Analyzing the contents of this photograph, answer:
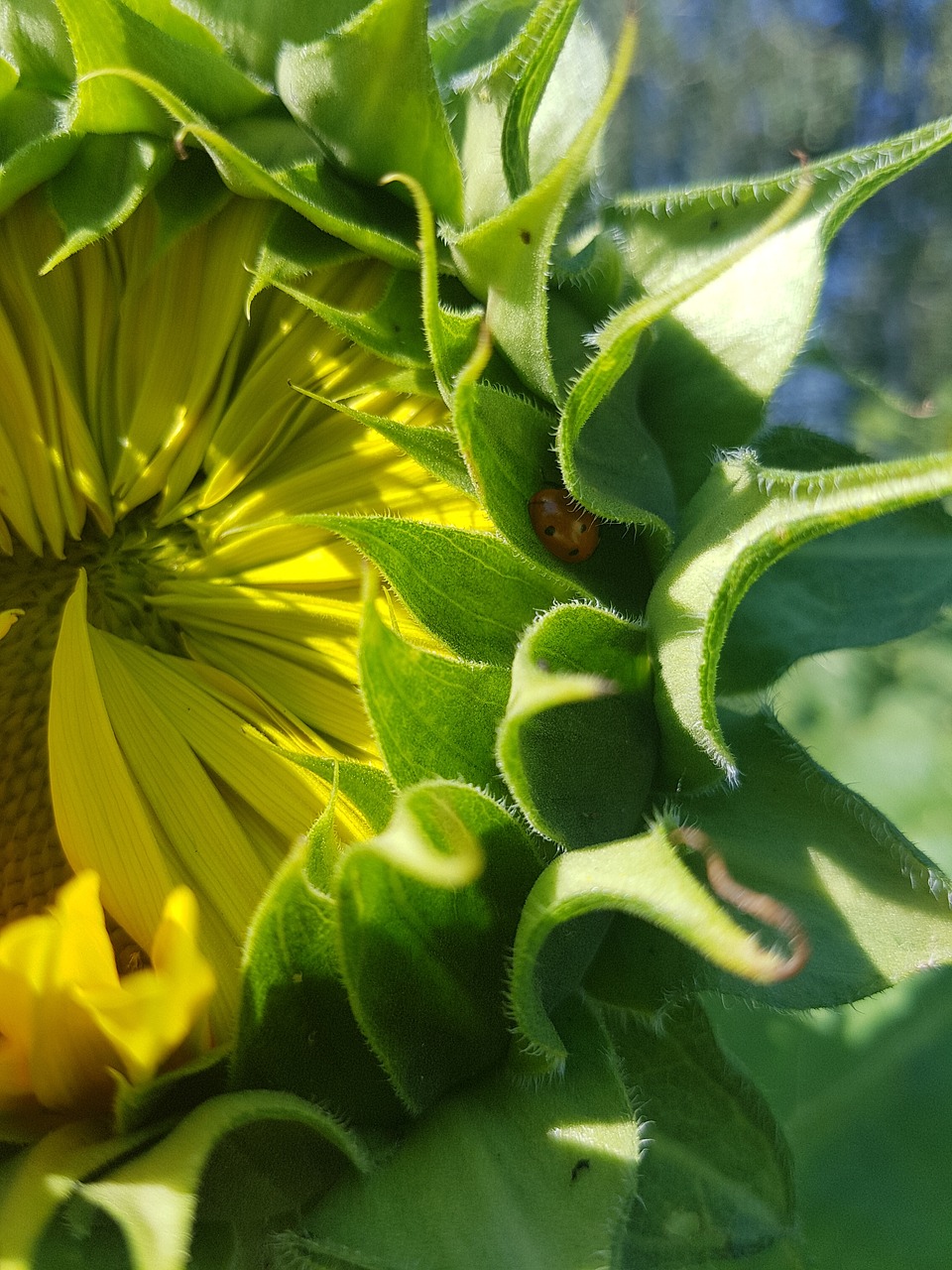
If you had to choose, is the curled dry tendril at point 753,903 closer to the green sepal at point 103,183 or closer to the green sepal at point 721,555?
the green sepal at point 721,555

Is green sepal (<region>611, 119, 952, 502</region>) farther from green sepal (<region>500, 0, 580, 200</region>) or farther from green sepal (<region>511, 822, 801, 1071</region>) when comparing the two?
green sepal (<region>511, 822, 801, 1071</region>)

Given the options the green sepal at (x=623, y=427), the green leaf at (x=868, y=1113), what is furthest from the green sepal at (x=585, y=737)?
the green leaf at (x=868, y=1113)

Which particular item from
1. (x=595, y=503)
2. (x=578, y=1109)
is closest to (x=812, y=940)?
(x=578, y=1109)

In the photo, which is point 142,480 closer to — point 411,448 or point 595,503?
point 411,448

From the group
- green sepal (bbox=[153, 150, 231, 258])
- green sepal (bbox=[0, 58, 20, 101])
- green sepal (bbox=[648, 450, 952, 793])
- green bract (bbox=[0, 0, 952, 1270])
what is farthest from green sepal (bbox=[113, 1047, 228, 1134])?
green sepal (bbox=[0, 58, 20, 101])

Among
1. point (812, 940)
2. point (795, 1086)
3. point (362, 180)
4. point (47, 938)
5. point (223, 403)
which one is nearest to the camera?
A: point (47, 938)

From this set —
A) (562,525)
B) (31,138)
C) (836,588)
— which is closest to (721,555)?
(562,525)

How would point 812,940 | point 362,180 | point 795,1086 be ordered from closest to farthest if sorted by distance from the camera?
1. point 812,940
2. point 362,180
3. point 795,1086
